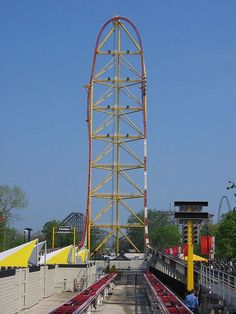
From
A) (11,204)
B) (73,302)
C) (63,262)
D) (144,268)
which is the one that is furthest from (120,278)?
(73,302)

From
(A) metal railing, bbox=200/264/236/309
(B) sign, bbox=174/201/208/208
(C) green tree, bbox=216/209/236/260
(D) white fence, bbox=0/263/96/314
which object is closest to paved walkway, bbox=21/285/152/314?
(D) white fence, bbox=0/263/96/314

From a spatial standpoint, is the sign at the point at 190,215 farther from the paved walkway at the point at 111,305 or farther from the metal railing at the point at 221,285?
the paved walkway at the point at 111,305

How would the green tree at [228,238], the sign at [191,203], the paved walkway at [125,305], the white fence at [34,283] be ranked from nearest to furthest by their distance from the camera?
the white fence at [34,283]
the sign at [191,203]
the paved walkway at [125,305]
the green tree at [228,238]

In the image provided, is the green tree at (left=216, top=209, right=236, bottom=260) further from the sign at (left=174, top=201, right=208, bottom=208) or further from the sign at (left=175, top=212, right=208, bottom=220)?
the sign at (left=175, top=212, right=208, bottom=220)

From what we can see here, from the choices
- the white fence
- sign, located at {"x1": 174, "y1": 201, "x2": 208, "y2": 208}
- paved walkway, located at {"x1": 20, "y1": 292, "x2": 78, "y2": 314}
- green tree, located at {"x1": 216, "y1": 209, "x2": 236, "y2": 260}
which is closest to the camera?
the white fence

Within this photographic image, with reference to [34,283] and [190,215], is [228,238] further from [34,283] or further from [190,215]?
[34,283]

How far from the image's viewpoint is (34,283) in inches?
966

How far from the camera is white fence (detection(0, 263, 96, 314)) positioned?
745 inches

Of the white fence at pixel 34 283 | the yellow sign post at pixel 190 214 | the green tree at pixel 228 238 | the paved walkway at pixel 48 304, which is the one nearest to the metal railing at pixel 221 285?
the yellow sign post at pixel 190 214

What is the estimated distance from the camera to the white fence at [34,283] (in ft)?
62.1

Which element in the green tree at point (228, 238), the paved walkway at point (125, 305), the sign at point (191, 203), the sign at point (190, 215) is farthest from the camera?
the green tree at point (228, 238)

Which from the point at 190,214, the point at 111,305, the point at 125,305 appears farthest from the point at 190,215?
the point at 111,305

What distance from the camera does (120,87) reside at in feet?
230

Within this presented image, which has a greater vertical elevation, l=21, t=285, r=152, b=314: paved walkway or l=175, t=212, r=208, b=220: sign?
l=175, t=212, r=208, b=220: sign
